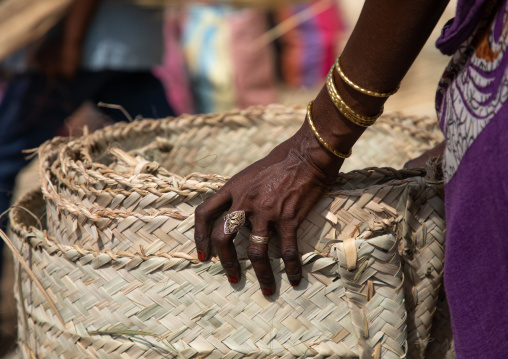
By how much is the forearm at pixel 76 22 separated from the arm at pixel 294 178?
1333mm

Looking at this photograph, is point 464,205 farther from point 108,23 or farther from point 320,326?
point 108,23

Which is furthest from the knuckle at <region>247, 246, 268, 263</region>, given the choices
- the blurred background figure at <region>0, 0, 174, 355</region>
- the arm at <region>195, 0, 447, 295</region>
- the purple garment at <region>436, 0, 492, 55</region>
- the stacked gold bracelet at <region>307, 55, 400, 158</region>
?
the blurred background figure at <region>0, 0, 174, 355</region>

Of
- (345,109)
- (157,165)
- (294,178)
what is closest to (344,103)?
(345,109)

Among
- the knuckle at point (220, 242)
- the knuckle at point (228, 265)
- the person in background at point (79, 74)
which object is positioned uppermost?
the knuckle at point (220, 242)

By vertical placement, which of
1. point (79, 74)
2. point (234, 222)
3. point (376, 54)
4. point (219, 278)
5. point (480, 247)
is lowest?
point (79, 74)

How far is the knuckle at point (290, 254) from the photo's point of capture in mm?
757

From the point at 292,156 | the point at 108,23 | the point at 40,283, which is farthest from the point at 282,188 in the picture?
the point at 108,23

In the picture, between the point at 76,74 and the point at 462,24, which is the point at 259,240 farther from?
the point at 76,74

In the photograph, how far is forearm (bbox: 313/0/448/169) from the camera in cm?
66

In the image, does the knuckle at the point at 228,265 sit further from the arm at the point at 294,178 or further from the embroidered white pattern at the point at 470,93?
the embroidered white pattern at the point at 470,93

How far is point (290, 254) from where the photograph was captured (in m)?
0.76

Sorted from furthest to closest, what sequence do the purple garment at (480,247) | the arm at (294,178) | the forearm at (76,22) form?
the forearm at (76,22), the arm at (294,178), the purple garment at (480,247)

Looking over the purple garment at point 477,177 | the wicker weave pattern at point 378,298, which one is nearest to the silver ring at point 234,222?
the wicker weave pattern at point 378,298

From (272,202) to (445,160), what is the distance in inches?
9.2
